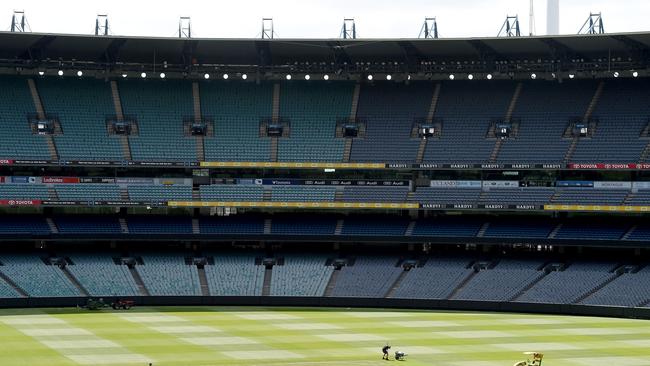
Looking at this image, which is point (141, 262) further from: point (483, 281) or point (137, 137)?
point (483, 281)

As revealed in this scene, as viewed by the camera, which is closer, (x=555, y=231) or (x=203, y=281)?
(x=203, y=281)

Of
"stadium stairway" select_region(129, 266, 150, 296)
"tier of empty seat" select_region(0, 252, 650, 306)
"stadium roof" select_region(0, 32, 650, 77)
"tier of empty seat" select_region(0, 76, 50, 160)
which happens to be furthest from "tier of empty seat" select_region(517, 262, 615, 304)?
"tier of empty seat" select_region(0, 76, 50, 160)

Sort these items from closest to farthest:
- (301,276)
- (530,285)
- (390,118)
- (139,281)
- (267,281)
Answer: (530,285)
(139,281)
(267,281)
(301,276)
(390,118)

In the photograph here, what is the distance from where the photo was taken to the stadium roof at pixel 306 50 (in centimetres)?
7381

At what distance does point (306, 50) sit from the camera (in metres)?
77.9

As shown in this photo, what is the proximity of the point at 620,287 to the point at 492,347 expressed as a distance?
19883mm

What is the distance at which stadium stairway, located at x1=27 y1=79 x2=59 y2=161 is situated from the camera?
249 feet

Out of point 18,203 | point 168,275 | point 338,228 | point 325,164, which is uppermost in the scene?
point 325,164

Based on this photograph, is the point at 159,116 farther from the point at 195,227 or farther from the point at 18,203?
the point at 18,203

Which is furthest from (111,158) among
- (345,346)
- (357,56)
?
(345,346)

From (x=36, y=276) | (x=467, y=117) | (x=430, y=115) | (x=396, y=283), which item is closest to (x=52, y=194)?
(x=36, y=276)

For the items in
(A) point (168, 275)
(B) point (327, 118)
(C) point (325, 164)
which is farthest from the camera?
(B) point (327, 118)

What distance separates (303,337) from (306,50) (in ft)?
92.7

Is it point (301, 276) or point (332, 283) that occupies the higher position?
point (301, 276)
